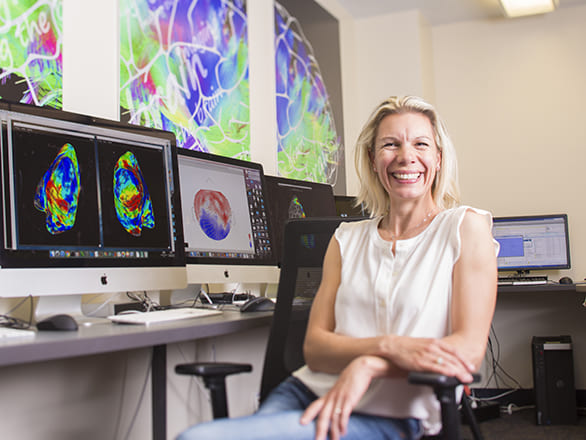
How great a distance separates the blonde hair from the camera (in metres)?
1.64

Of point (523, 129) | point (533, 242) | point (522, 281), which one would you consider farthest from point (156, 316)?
point (523, 129)

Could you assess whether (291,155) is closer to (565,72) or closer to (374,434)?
(565,72)

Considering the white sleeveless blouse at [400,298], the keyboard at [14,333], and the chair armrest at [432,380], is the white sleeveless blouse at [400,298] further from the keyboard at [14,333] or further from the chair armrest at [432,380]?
Result: the keyboard at [14,333]

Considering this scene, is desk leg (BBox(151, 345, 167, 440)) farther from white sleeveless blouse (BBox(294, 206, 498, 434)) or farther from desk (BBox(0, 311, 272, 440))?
white sleeveless blouse (BBox(294, 206, 498, 434))

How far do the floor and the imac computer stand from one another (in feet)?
7.76

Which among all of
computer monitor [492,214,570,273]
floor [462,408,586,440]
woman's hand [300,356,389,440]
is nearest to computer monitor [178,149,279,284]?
woman's hand [300,356,389,440]

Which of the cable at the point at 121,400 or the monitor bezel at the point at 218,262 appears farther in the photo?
the monitor bezel at the point at 218,262

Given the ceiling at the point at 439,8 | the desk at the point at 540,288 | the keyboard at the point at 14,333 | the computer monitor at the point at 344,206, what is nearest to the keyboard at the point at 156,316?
the keyboard at the point at 14,333

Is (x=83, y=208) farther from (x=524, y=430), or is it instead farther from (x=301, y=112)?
(x=524, y=430)

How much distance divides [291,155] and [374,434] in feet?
8.75

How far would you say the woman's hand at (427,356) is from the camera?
48.6 inches

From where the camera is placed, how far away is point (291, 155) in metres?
3.81

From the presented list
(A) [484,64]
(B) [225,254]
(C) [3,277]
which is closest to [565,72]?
(A) [484,64]

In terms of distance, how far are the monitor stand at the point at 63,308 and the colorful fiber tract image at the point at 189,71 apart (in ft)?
3.05
